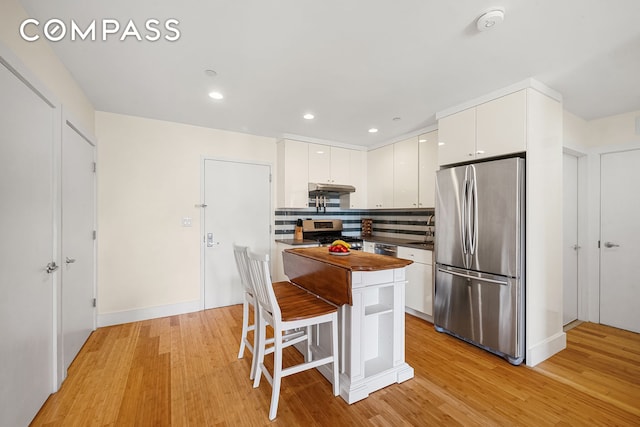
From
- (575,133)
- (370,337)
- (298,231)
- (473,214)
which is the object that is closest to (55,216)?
(370,337)

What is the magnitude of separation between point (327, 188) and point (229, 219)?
150cm

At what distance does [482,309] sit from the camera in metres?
2.56

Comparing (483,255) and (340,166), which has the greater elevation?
(340,166)

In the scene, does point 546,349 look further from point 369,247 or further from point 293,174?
point 293,174

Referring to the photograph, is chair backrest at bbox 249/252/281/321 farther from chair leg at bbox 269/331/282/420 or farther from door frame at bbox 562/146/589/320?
door frame at bbox 562/146/589/320

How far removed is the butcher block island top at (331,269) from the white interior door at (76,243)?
6.16ft

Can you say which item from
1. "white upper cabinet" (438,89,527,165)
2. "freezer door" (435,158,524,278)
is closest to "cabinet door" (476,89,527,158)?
"white upper cabinet" (438,89,527,165)

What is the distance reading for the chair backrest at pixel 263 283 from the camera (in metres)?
1.74

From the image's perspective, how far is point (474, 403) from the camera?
1.88 m

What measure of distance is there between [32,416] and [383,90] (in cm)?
353

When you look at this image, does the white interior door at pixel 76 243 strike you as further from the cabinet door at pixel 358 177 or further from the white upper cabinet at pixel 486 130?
the white upper cabinet at pixel 486 130

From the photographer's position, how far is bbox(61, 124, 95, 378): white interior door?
7.28ft

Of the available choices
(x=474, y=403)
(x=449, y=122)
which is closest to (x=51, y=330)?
(x=474, y=403)

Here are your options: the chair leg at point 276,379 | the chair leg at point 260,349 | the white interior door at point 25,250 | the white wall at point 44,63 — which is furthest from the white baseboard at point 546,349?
the white wall at point 44,63
